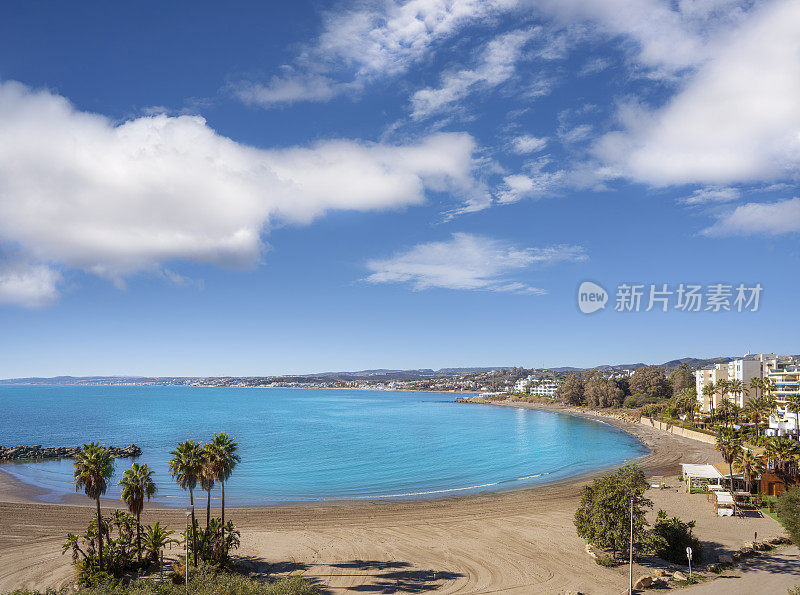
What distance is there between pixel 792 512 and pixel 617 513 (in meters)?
11.7

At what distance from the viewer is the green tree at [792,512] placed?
29156mm

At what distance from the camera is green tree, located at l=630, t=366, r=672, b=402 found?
519 ft

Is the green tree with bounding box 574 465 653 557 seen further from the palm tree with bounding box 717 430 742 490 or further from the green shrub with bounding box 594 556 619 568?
the palm tree with bounding box 717 430 742 490

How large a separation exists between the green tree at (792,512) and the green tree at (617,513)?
849 cm

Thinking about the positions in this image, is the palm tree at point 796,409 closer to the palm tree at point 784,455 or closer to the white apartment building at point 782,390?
the white apartment building at point 782,390

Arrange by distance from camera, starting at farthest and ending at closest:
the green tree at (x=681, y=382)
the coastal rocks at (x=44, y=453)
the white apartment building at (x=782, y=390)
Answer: the green tree at (x=681, y=382) → the coastal rocks at (x=44, y=453) → the white apartment building at (x=782, y=390)

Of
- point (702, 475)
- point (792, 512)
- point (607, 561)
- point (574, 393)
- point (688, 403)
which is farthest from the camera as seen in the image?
point (574, 393)

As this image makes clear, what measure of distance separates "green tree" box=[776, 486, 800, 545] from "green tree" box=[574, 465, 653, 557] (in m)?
8.49

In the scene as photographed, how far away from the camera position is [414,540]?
120ft

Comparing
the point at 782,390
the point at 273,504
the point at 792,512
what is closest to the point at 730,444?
the point at 792,512

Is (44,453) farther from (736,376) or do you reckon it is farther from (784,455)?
(736,376)

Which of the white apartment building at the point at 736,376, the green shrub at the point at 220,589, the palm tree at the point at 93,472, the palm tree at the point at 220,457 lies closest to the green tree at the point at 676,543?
the green shrub at the point at 220,589

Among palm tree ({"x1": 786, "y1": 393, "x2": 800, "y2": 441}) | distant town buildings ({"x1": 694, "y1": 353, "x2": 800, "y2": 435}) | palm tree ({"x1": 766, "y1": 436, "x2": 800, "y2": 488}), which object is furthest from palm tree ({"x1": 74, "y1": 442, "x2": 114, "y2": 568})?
distant town buildings ({"x1": 694, "y1": 353, "x2": 800, "y2": 435})

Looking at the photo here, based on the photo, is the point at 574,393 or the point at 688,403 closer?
the point at 688,403
